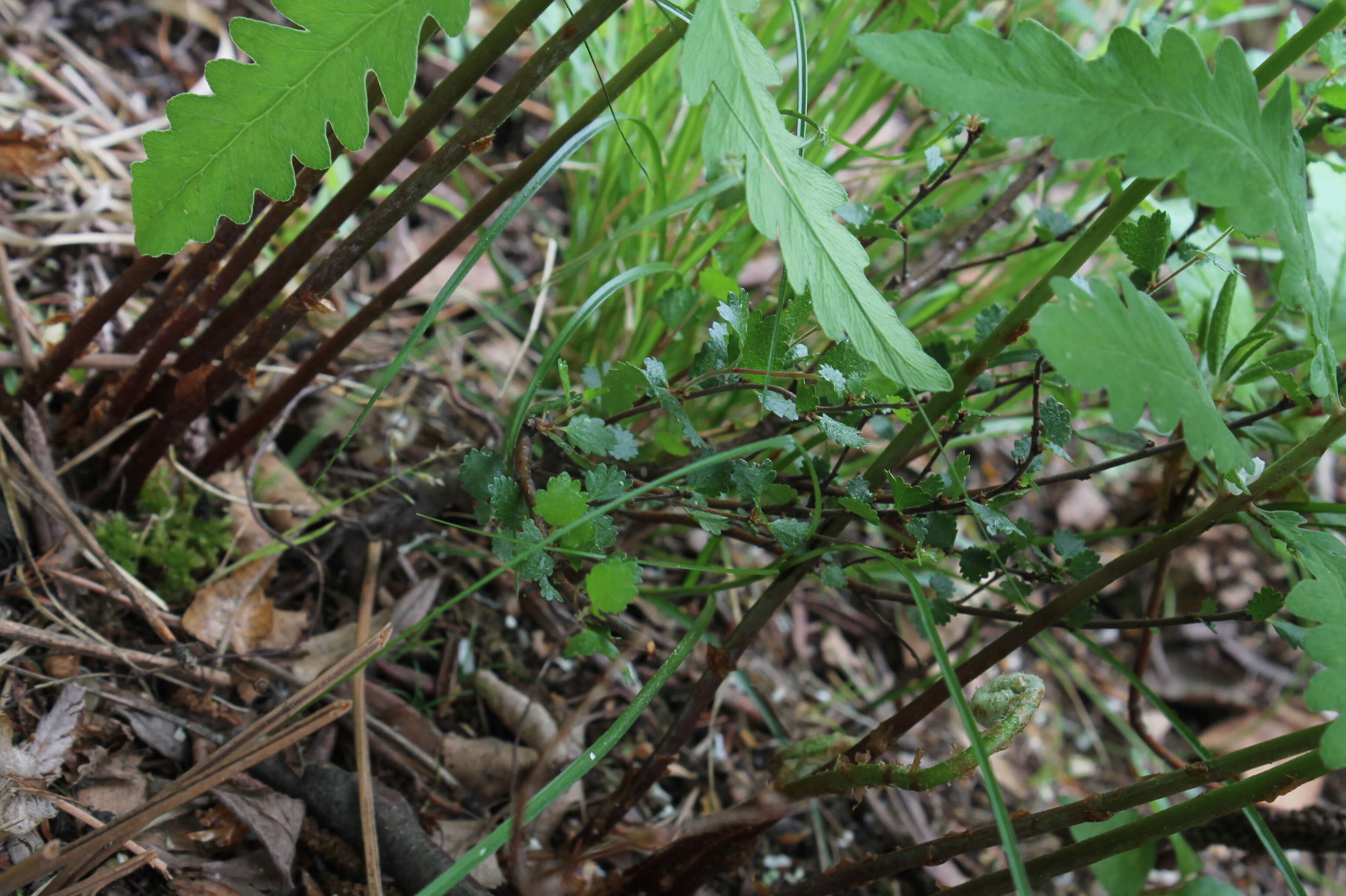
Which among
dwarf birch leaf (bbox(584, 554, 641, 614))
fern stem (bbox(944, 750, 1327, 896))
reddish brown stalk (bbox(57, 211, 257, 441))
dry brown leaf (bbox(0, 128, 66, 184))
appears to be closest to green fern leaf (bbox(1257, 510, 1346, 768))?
fern stem (bbox(944, 750, 1327, 896))

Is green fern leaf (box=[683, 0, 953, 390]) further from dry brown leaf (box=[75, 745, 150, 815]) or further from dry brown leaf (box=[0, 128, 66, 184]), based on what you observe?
dry brown leaf (box=[0, 128, 66, 184])

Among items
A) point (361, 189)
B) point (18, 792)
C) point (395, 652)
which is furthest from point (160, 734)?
point (361, 189)

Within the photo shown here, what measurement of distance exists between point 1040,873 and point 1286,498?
26.3 inches

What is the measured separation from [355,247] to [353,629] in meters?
0.59

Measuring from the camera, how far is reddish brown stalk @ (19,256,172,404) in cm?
98

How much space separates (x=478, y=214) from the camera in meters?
0.92

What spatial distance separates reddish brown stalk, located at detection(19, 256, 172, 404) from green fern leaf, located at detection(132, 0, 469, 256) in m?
0.23

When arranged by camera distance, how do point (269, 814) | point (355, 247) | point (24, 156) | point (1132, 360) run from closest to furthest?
point (1132, 360) < point (355, 247) < point (269, 814) < point (24, 156)

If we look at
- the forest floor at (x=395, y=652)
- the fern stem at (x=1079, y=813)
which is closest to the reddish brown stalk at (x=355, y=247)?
the forest floor at (x=395, y=652)

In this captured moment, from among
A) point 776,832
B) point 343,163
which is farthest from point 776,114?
point 343,163

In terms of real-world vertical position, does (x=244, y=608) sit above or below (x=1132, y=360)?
below

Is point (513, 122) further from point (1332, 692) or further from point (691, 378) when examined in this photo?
point (1332, 692)

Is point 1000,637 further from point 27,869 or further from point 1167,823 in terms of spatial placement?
point 27,869

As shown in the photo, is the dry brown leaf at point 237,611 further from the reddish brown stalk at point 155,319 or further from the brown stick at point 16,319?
the brown stick at point 16,319
